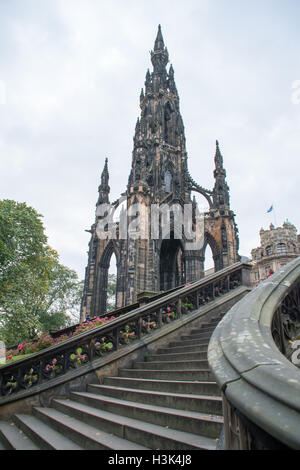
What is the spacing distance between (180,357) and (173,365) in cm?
40

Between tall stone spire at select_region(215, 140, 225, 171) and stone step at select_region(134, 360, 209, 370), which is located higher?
tall stone spire at select_region(215, 140, 225, 171)

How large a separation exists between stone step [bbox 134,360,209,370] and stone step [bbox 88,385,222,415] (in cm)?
80

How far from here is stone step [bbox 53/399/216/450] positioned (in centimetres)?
258

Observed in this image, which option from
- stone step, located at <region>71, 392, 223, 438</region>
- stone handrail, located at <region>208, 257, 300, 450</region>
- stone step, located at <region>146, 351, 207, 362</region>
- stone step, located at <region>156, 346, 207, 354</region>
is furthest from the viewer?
stone step, located at <region>156, 346, 207, 354</region>

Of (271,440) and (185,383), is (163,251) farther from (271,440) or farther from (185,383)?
(271,440)

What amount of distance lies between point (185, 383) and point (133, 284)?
17.2m

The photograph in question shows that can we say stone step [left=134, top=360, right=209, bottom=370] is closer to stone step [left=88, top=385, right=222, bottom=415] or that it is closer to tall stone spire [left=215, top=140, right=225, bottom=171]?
stone step [left=88, top=385, right=222, bottom=415]

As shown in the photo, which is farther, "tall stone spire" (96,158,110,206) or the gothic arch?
"tall stone spire" (96,158,110,206)

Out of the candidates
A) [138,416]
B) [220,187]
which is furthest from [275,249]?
[138,416]

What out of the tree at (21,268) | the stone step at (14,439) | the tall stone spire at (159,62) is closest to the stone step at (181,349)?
the stone step at (14,439)

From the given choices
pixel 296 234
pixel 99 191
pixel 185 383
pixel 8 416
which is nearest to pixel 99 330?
pixel 8 416

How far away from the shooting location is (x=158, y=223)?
78.9 feet

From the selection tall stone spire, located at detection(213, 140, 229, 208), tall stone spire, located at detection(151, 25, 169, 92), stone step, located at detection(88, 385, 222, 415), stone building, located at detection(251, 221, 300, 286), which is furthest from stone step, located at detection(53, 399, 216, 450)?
stone building, located at detection(251, 221, 300, 286)

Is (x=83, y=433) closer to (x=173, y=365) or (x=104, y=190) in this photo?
(x=173, y=365)
